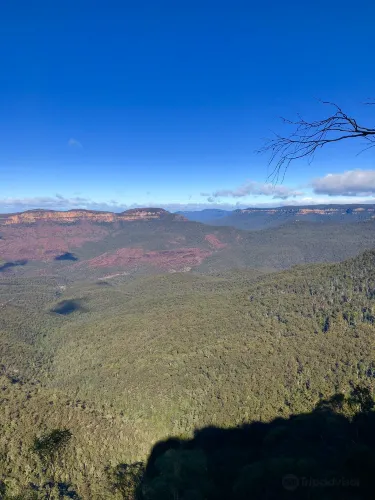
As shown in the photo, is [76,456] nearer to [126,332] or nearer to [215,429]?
[215,429]

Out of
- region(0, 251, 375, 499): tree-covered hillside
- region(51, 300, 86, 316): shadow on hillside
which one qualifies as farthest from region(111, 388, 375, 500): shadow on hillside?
region(51, 300, 86, 316): shadow on hillside

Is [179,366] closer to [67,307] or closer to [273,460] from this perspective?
[273,460]

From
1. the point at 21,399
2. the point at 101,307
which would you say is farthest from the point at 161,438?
the point at 101,307

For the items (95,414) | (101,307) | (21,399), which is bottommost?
(101,307)

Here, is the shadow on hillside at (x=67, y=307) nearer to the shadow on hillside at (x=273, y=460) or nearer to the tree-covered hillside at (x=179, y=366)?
the tree-covered hillside at (x=179, y=366)

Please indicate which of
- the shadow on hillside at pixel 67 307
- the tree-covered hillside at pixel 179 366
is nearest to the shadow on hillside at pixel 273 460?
the tree-covered hillside at pixel 179 366

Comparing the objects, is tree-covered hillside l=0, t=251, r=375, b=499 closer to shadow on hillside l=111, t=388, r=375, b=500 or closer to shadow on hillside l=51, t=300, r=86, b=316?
shadow on hillside l=111, t=388, r=375, b=500

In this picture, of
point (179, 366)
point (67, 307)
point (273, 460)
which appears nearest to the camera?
point (273, 460)

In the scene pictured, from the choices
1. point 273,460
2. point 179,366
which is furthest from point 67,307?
point 273,460
